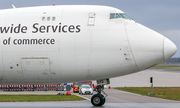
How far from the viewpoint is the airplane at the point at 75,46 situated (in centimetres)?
1672

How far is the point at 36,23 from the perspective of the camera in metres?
17.5

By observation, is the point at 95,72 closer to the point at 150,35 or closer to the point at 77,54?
the point at 77,54

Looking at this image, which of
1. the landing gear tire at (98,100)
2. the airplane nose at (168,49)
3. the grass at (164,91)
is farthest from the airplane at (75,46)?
the grass at (164,91)

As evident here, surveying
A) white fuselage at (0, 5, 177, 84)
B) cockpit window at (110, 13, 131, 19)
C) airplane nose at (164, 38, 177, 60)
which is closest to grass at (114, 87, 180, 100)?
airplane nose at (164, 38, 177, 60)

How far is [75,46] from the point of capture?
1691 centimetres

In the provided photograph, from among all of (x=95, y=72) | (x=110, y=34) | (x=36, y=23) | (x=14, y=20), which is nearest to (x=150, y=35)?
(x=110, y=34)

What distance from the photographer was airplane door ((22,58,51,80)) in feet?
56.1

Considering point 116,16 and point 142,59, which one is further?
point 116,16

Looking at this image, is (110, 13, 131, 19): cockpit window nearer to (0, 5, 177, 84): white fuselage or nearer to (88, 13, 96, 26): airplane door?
(0, 5, 177, 84): white fuselage

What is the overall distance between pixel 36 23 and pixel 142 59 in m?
6.72

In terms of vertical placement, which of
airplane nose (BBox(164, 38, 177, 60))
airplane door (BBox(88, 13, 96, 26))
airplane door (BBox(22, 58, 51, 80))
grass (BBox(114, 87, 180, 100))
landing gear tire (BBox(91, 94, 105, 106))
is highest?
airplane door (BBox(88, 13, 96, 26))

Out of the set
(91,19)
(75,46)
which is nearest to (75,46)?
(75,46)

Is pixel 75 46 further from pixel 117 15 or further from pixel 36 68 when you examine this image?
pixel 117 15

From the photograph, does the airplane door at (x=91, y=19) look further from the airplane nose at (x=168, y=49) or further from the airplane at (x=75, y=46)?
the airplane nose at (x=168, y=49)
